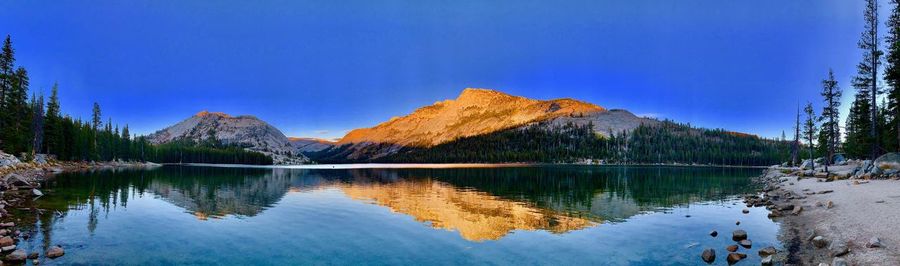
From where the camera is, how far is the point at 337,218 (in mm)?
40188

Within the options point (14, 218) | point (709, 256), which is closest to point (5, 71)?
point (14, 218)

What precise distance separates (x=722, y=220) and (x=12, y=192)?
69.0 m

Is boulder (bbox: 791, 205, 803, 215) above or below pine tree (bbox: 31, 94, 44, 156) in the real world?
below

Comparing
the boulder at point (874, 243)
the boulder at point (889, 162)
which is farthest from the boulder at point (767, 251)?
the boulder at point (889, 162)

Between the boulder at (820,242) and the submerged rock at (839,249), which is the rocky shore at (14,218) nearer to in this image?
the submerged rock at (839,249)

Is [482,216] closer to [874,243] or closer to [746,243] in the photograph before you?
[746,243]

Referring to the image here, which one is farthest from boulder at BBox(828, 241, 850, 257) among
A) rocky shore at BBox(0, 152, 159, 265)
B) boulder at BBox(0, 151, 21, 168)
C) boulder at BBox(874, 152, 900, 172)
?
boulder at BBox(0, 151, 21, 168)

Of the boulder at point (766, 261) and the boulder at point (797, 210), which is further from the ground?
the boulder at point (797, 210)

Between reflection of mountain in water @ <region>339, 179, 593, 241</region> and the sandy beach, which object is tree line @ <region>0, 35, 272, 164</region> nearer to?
reflection of mountain in water @ <region>339, 179, 593, 241</region>

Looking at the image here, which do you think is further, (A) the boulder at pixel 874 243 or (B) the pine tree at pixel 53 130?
(B) the pine tree at pixel 53 130

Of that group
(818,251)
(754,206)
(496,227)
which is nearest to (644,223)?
(496,227)

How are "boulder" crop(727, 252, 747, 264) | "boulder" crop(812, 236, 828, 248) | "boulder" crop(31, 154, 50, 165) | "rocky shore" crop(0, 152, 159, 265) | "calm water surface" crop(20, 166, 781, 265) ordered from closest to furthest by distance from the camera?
"rocky shore" crop(0, 152, 159, 265)
"boulder" crop(727, 252, 747, 264)
"boulder" crop(812, 236, 828, 248)
"calm water surface" crop(20, 166, 781, 265)
"boulder" crop(31, 154, 50, 165)

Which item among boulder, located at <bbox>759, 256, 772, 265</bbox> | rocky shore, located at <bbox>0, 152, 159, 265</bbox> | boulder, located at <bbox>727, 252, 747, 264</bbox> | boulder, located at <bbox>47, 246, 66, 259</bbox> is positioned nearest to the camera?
boulder, located at <bbox>759, 256, 772, 265</bbox>

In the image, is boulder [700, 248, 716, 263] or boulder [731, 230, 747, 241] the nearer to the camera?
boulder [700, 248, 716, 263]
